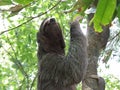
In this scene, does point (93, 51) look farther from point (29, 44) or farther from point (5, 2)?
point (29, 44)

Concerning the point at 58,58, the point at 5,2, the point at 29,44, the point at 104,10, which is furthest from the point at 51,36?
the point at 29,44

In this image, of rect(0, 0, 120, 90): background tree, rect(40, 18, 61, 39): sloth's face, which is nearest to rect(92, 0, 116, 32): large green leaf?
rect(0, 0, 120, 90): background tree

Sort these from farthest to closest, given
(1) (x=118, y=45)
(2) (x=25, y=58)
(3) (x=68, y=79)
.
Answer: (2) (x=25, y=58), (3) (x=68, y=79), (1) (x=118, y=45)

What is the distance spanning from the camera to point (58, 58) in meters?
3.80

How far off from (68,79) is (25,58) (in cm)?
272

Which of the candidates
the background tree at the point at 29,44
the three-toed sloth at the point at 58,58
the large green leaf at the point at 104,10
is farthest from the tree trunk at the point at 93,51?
the large green leaf at the point at 104,10

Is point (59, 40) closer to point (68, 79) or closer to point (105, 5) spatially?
point (68, 79)

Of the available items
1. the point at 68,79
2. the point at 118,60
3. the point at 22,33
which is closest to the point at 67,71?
the point at 68,79

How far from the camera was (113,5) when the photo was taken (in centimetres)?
114

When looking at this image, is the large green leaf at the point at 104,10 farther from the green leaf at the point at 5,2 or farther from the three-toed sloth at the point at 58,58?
the three-toed sloth at the point at 58,58

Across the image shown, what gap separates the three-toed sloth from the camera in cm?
360

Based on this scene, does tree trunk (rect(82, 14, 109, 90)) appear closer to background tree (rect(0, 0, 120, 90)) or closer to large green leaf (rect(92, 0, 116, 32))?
background tree (rect(0, 0, 120, 90))

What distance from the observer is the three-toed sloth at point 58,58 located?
3.60m

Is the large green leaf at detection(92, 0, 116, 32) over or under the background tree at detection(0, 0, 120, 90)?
over
